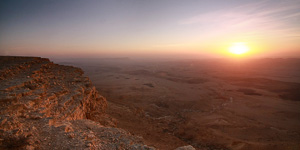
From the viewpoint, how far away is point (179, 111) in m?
18.9

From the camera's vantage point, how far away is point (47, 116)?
590 centimetres

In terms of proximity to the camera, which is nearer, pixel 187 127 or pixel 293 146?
pixel 293 146

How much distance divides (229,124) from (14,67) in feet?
62.8

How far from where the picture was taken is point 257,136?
1268cm

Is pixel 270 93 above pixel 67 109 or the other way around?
the other way around

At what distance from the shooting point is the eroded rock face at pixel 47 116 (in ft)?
14.3

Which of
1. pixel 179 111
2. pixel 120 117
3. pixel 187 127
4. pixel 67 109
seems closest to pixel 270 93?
pixel 179 111

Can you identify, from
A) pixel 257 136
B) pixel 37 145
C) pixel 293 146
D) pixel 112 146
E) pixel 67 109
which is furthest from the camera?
pixel 257 136

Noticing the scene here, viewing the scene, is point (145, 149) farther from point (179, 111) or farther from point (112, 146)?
point (179, 111)

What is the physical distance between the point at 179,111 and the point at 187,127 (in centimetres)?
475

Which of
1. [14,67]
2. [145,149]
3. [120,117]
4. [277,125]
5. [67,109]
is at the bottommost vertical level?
[277,125]

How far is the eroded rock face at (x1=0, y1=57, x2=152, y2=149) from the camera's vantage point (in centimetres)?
435

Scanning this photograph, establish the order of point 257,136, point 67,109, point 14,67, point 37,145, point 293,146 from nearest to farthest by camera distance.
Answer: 1. point 37,145
2. point 67,109
3. point 14,67
4. point 293,146
5. point 257,136

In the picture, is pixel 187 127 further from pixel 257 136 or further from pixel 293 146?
pixel 293 146
